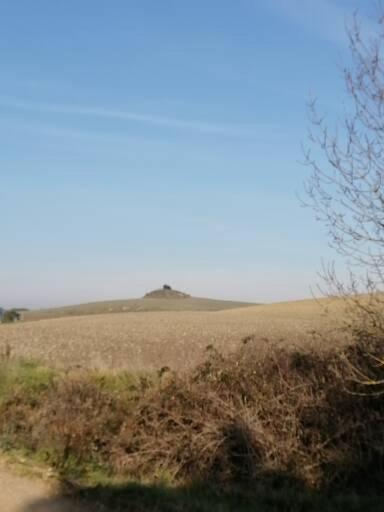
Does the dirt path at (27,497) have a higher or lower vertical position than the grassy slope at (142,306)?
lower

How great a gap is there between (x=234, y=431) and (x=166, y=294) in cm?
9642

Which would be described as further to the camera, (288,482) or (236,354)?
(236,354)

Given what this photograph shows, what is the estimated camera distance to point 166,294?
107m

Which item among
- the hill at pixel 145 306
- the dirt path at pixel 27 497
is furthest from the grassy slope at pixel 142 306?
the dirt path at pixel 27 497

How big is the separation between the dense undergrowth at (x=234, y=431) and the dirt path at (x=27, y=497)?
2.62 ft

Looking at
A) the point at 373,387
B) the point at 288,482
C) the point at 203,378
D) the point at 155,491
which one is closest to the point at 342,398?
the point at 373,387

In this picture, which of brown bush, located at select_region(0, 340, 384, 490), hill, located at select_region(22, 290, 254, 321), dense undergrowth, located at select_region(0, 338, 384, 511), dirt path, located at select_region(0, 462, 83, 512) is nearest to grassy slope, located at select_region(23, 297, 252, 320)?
hill, located at select_region(22, 290, 254, 321)

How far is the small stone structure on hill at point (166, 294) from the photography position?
105 metres

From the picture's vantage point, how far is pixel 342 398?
10.9 metres

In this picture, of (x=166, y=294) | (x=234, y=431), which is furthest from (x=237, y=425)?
(x=166, y=294)

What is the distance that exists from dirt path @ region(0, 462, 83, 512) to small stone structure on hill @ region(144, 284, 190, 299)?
3787 inches

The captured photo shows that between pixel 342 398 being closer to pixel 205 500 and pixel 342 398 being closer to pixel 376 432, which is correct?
pixel 376 432

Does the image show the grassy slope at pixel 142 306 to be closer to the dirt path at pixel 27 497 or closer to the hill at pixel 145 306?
the hill at pixel 145 306

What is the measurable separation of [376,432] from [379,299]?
213cm
